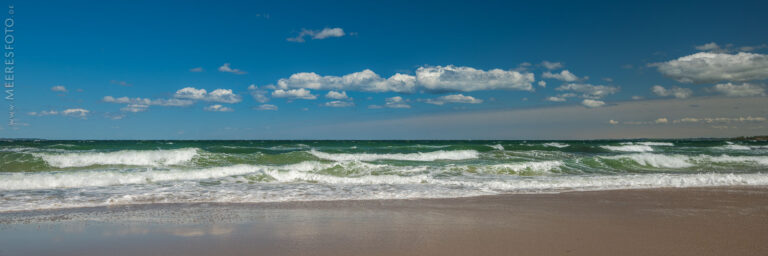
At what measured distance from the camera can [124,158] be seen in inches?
757

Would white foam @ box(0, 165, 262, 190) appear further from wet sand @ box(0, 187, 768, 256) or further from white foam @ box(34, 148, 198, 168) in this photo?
white foam @ box(34, 148, 198, 168)

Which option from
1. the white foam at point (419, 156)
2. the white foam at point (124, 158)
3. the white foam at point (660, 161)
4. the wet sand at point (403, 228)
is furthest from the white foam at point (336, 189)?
the white foam at point (419, 156)

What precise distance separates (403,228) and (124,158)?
17.9m

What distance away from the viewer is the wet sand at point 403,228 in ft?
15.7

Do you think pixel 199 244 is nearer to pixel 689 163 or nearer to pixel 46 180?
pixel 46 180

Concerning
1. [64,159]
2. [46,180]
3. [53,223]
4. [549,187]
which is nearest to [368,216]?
[53,223]

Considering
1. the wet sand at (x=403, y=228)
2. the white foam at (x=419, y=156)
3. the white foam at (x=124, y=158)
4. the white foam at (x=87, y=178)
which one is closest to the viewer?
the wet sand at (x=403, y=228)

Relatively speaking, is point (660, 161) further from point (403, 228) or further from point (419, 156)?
point (403, 228)

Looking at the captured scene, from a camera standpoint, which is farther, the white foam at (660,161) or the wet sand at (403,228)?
the white foam at (660,161)

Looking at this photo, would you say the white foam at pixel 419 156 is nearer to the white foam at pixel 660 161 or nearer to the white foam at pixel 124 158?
the white foam at pixel 124 158

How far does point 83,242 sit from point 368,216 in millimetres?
3762

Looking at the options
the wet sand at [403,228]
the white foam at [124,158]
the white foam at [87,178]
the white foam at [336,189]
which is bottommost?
the wet sand at [403,228]

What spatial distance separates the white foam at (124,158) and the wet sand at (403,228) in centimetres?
1227

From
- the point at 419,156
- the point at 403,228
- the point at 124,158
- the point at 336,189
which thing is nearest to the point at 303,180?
the point at 336,189
